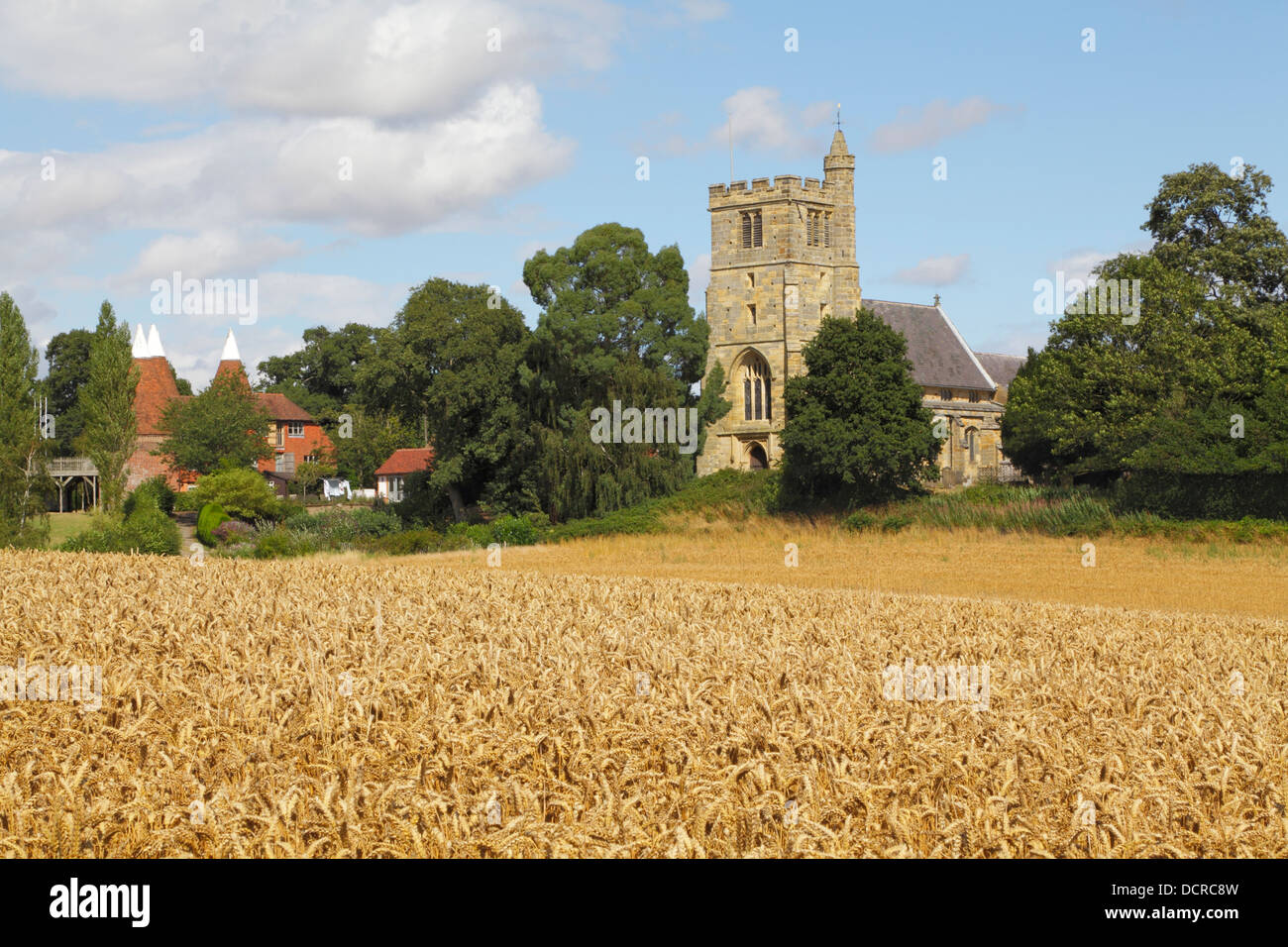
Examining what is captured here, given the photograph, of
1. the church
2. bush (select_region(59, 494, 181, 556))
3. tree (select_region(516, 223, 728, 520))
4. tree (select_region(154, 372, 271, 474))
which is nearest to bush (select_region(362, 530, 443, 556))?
tree (select_region(516, 223, 728, 520))

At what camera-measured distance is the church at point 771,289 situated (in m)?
76.6

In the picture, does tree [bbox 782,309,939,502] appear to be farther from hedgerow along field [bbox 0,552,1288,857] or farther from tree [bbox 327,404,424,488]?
tree [bbox 327,404,424,488]

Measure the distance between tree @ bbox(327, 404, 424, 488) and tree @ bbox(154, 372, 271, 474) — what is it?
765 inches

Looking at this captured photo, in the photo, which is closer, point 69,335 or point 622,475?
point 622,475

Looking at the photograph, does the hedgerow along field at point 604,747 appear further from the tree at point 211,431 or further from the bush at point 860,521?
the tree at point 211,431

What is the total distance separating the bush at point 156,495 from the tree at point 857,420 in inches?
1133

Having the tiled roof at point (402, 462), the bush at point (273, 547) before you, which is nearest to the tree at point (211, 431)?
the tiled roof at point (402, 462)

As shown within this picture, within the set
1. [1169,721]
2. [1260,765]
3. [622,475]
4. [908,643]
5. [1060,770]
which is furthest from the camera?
[622,475]

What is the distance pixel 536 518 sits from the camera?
2345 inches

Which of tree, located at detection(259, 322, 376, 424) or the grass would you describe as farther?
tree, located at detection(259, 322, 376, 424)

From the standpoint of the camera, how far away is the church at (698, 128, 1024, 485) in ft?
251
